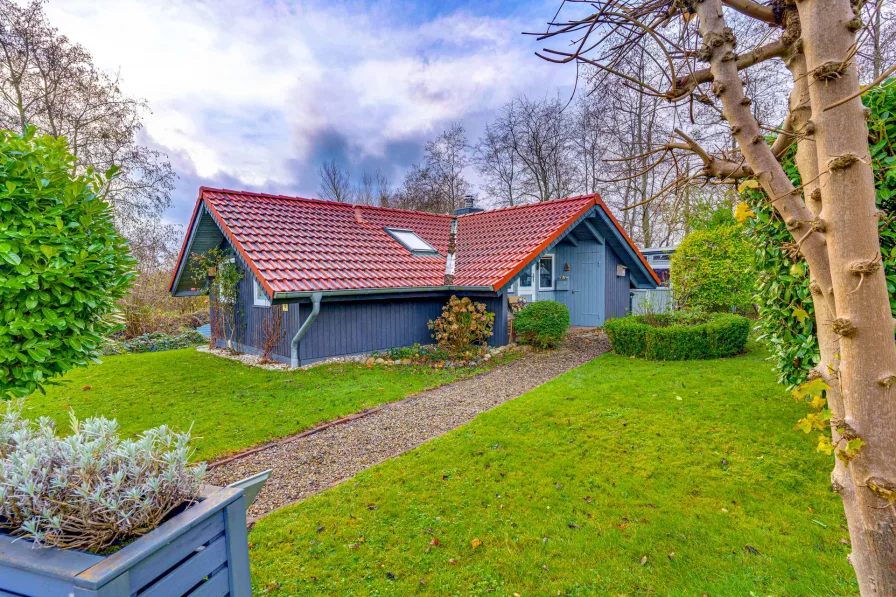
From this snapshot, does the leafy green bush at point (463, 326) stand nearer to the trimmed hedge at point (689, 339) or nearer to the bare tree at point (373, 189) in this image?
the trimmed hedge at point (689, 339)

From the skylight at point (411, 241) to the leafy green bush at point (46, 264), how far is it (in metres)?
8.20

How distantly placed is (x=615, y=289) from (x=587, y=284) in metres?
1.05

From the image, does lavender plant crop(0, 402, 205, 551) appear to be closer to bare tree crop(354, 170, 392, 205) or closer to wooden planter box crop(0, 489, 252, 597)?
wooden planter box crop(0, 489, 252, 597)

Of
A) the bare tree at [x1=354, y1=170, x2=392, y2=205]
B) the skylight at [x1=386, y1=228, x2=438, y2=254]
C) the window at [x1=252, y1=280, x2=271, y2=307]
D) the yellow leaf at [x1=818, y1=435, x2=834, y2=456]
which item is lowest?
the yellow leaf at [x1=818, y1=435, x2=834, y2=456]

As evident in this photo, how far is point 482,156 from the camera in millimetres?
25062

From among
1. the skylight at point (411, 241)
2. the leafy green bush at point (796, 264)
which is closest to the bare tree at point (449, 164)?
the skylight at point (411, 241)

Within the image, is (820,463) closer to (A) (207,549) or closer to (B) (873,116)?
(B) (873,116)

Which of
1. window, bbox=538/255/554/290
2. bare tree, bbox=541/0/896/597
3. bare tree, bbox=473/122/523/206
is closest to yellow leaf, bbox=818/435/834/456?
bare tree, bbox=541/0/896/597

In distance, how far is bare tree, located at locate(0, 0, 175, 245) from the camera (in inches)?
521

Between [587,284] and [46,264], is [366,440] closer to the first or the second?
[46,264]

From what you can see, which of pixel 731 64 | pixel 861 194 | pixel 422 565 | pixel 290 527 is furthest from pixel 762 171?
pixel 290 527

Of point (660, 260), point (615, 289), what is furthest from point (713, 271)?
point (660, 260)

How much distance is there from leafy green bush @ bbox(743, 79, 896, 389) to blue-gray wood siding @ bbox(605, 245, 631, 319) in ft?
28.5

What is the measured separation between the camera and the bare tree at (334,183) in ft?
95.4
